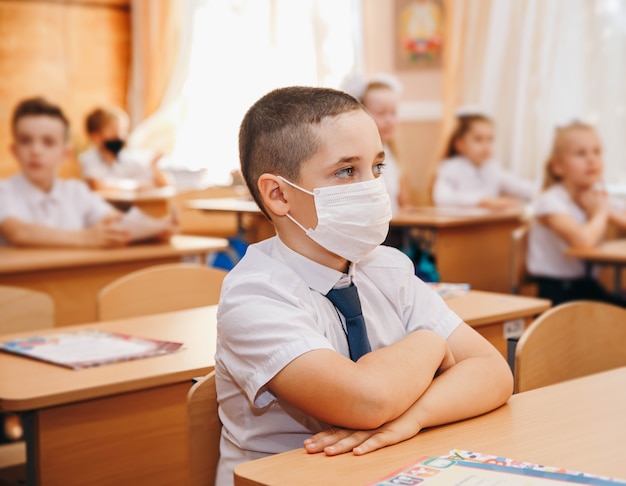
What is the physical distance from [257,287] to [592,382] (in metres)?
0.63

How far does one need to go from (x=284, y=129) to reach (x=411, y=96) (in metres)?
5.97

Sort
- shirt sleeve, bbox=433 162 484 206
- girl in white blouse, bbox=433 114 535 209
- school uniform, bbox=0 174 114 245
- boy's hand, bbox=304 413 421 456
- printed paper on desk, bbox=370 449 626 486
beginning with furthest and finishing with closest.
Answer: girl in white blouse, bbox=433 114 535 209
shirt sleeve, bbox=433 162 484 206
school uniform, bbox=0 174 114 245
boy's hand, bbox=304 413 421 456
printed paper on desk, bbox=370 449 626 486

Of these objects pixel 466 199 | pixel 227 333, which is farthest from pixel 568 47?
pixel 227 333

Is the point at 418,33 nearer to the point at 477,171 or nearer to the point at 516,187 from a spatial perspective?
the point at 477,171

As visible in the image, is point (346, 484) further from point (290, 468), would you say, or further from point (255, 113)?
point (255, 113)

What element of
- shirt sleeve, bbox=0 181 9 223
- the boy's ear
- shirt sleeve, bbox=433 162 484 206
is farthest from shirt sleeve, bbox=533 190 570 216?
the boy's ear

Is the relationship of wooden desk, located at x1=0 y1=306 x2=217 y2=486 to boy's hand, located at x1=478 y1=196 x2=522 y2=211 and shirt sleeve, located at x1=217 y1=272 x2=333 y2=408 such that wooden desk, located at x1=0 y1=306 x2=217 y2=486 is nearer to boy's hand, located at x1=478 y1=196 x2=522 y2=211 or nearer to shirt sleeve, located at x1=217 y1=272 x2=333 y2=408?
shirt sleeve, located at x1=217 y1=272 x2=333 y2=408

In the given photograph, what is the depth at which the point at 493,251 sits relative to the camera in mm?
5094

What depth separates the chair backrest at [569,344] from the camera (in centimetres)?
180

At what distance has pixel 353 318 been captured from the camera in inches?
57.2

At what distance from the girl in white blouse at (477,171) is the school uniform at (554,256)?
4.77 feet

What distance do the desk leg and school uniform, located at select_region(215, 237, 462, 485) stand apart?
0.37 metres

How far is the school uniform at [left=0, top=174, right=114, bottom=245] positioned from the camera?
4.07 m

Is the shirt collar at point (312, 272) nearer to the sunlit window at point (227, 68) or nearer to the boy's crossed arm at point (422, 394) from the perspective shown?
the boy's crossed arm at point (422, 394)
